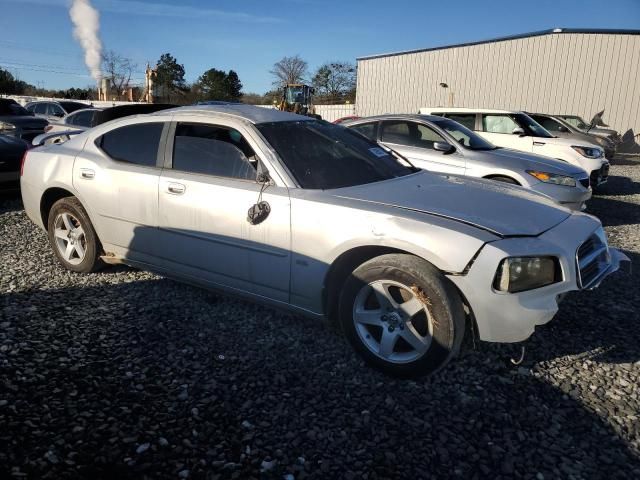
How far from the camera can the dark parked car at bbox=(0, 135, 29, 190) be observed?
24.3 feet

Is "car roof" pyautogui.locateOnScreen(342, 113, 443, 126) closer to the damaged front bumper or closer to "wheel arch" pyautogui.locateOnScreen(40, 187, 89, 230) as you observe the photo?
"wheel arch" pyautogui.locateOnScreen(40, 187, 89, 230)

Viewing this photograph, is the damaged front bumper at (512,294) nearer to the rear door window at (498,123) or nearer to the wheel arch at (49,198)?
the wheel arch at (49,198)

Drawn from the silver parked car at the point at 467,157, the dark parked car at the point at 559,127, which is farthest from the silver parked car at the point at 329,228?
A: the dark parked car at the point at 559,127

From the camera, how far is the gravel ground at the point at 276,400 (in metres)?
2.24

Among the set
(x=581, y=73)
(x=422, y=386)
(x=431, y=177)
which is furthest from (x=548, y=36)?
(x=422, y=386)

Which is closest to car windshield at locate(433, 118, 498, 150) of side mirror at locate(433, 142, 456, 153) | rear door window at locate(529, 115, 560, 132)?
side mirror at locate(433, 142, 456, 153)

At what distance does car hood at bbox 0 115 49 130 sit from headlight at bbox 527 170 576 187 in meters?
11.9

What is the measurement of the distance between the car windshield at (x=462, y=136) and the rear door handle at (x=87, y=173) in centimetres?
499

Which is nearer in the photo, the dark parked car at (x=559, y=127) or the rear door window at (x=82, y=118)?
the rear door window at (x=82, y=118)

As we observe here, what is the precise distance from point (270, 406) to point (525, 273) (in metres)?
1.56

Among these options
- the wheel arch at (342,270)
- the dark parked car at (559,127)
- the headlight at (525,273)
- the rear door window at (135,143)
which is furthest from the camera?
the dark parked car at (559,127)

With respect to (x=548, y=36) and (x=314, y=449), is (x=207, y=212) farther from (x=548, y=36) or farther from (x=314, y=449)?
(x=548, y=36)

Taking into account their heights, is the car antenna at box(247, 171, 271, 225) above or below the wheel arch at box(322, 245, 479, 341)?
above

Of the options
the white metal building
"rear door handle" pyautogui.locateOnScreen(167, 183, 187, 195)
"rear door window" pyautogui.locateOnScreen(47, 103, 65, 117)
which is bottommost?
"rear door handle" pyautogui.locateOnScreen(167, 183, 187, 195)
